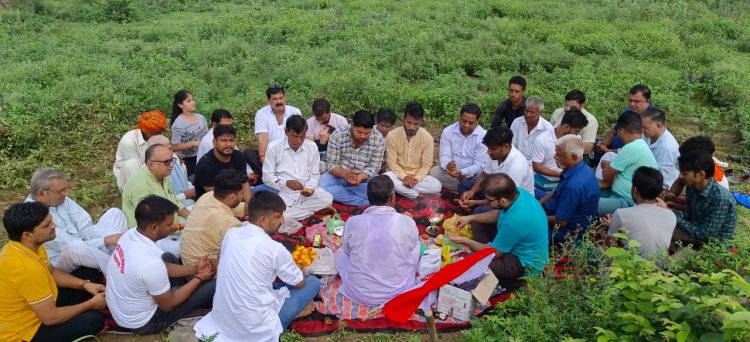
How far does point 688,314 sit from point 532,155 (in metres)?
4.50

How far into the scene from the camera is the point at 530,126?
7.86m

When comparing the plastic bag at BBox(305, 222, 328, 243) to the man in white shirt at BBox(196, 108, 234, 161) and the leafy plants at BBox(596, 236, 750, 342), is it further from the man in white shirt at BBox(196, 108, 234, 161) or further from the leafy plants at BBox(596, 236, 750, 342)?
the leafy plants at BBox(596, 236, 750, 342)

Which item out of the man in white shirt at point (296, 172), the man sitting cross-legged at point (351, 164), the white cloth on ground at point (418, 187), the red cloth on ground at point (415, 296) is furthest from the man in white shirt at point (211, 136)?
the red cloth on ground at point (415, 296)

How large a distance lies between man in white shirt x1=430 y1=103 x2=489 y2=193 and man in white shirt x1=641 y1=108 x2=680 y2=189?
2.13 metres

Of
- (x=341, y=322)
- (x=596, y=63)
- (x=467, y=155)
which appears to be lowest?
Result: (x=341, y=322)

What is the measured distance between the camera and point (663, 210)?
5438mm

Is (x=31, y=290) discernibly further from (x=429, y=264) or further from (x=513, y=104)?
(x=513, y=104)

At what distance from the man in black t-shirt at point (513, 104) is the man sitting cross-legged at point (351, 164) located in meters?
2.26

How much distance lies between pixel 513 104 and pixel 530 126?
917 mm

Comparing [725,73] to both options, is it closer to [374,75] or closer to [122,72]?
[374,75]

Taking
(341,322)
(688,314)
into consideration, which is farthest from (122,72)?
(688,314)

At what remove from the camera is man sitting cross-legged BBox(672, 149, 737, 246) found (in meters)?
5.65

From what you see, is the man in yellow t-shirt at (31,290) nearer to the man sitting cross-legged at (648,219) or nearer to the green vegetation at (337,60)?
the green vegetation at (337,60)

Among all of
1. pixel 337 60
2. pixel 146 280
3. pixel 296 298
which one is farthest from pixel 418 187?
pixel 337 60
